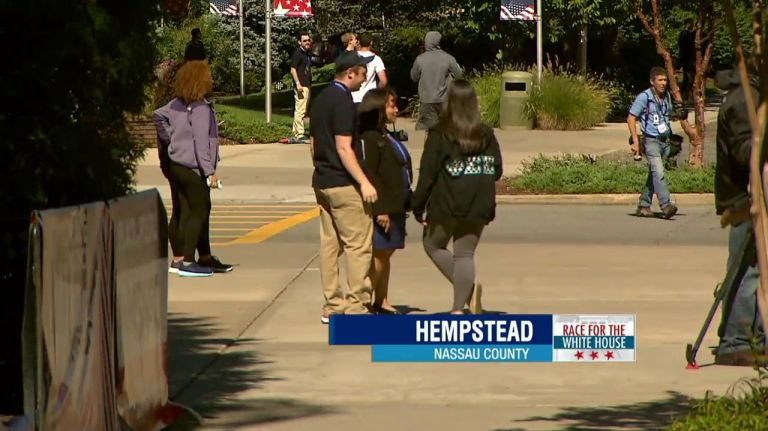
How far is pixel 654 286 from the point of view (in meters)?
12.9

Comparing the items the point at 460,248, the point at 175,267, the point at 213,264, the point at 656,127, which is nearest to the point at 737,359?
the point at 460,248

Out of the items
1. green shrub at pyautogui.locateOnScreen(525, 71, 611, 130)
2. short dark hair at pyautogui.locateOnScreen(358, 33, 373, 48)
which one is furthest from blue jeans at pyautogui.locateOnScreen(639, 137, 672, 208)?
green shrub at pyautogui.locateOnScreen(525, 71, 611, 130)

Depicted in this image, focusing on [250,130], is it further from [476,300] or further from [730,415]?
[730,415]

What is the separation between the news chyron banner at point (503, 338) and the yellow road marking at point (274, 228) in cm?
652

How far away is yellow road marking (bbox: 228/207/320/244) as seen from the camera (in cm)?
1623

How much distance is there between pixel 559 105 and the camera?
29.4 m

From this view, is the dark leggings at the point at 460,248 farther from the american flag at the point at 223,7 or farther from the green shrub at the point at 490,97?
the american flag at the point at 223,7

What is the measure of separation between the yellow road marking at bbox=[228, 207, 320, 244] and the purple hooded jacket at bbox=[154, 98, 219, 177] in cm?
269

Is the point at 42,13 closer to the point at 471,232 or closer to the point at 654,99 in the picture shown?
the point at 471,232

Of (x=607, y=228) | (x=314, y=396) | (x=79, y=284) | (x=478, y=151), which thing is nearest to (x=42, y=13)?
(x=79, y=284)

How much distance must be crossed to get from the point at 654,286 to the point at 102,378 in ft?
22.1

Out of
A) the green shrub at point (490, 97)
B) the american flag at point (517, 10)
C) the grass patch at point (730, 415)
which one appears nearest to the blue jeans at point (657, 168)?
the grass patch at point (730, 415)

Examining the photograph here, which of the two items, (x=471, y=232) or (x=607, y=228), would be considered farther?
(x=607, y=228)

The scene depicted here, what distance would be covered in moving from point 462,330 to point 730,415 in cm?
228
